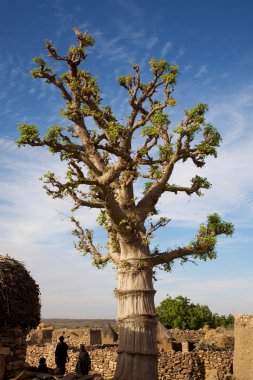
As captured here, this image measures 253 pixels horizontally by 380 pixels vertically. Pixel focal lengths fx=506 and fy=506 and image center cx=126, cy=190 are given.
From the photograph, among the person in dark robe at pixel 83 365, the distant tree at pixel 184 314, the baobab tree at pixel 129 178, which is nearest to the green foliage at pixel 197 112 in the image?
the baobab tree at pixel 129 178

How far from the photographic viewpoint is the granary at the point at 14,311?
11.7 metres

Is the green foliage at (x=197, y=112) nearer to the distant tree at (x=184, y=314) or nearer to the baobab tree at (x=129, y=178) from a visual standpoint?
the baobab tree at (x=129, y=178)

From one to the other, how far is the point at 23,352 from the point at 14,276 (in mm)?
1987

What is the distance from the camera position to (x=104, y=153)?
16.2 meters

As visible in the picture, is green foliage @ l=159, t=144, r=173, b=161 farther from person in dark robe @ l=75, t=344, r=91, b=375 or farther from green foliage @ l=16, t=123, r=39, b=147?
person in dark robe @ l=75, t=344, r=91, b=375

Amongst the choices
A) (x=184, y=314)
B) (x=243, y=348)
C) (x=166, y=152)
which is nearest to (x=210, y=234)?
(x=166, y=152)

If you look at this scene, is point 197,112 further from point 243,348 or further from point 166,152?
point 243,348

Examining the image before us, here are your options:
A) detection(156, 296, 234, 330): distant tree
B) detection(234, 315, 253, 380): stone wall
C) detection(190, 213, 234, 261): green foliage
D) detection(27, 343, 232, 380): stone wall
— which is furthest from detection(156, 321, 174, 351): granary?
detection(156, 296, 234, 330): distant tree

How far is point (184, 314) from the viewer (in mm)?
36844

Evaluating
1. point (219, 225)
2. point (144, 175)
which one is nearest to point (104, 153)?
point (144, 175)

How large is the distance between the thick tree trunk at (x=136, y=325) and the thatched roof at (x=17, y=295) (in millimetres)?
2509

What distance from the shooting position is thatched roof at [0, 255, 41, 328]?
38.2 feet

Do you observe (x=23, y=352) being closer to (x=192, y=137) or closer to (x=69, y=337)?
(x=192, y=137)

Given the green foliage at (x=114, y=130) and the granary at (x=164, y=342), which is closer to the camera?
the green foliage at (x=114, y=130)
